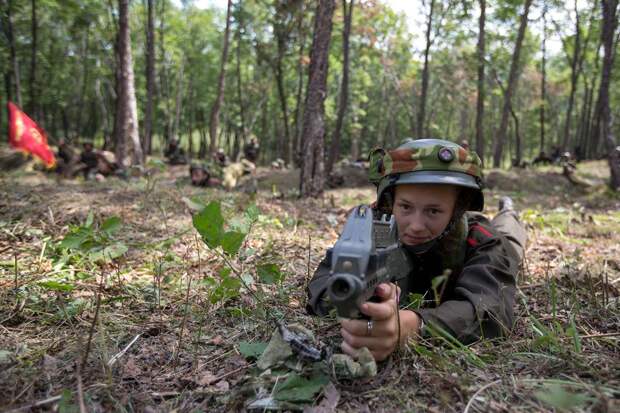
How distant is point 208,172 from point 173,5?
69.2ft

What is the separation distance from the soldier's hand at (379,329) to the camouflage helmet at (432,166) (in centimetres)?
81

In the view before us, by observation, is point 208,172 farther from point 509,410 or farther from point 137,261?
point 509,410

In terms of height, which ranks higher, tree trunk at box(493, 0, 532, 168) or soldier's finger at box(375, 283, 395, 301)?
tree trunk at box(493, 0, 532, 168)

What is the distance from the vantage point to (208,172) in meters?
11.1

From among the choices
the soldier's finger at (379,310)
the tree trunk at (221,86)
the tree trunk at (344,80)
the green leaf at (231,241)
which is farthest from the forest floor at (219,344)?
the tree trunk at (221,86)

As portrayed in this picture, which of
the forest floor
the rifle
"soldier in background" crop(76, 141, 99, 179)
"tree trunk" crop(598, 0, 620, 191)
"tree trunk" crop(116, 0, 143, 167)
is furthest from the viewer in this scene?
"soldier in background" crop(76, 141, 99, 179)

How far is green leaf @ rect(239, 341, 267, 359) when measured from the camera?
5.69 feet

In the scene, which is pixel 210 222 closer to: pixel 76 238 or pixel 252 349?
pixel 252 349

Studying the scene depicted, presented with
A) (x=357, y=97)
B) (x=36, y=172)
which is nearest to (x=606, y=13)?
(x=36, y=172)

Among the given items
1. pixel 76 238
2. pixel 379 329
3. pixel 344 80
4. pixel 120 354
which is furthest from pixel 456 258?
pixel 344 80

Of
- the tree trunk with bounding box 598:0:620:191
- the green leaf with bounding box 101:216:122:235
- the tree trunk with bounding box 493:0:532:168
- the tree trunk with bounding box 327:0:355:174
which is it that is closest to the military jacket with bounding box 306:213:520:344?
the green leaf with bounding box 101:216:122:235

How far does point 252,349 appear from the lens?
1.76 metres

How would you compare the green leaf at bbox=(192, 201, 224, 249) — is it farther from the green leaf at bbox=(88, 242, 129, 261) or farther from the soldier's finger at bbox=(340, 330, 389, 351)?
the green leaf at bbox=(88, 242, 129, 261)

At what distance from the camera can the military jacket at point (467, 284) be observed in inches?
71.2
